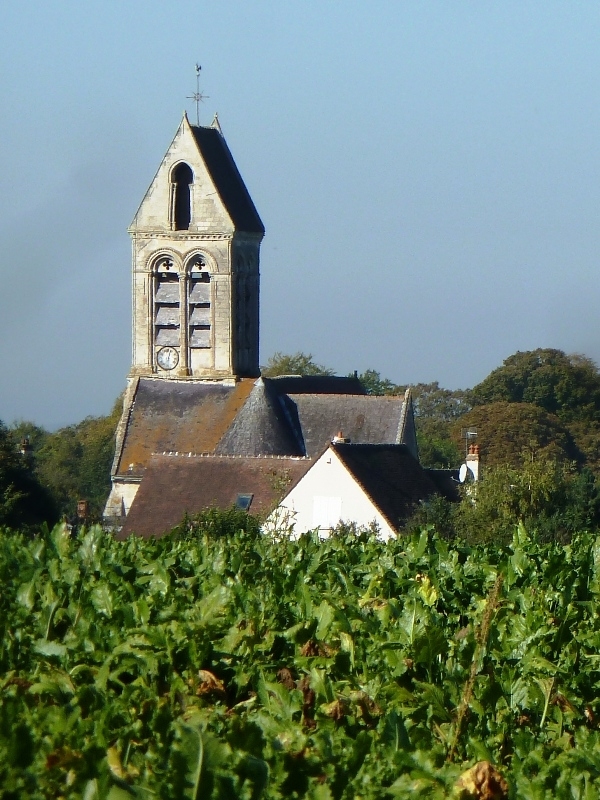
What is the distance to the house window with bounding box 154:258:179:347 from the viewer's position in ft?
172

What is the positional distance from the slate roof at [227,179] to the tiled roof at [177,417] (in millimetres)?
6720

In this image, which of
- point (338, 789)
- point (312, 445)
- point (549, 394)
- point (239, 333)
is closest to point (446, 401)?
point (549, 394)

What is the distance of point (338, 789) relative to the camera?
5.70 meters

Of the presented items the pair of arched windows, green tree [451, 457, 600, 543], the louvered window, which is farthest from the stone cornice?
green tree [451, 457, 600, 543]

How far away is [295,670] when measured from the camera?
9.15 meters

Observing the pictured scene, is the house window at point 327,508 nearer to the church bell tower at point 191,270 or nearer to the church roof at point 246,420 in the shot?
the church roof at point 246,420

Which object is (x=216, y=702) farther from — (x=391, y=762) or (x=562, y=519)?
(x=562, y=519)

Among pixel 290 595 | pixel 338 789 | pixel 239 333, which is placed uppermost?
pixel 239 333

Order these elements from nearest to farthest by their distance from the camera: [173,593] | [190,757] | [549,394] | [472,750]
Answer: [190,757] → [472,750] → [173,593] → [549,394]

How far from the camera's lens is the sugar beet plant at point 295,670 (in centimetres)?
562

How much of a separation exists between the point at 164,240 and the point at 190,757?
47.9 meters

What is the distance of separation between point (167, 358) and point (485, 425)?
18948 mm

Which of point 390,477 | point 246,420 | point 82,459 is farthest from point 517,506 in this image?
point 82,459

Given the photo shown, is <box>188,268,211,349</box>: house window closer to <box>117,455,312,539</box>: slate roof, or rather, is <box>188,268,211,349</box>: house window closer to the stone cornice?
the stone cornice
